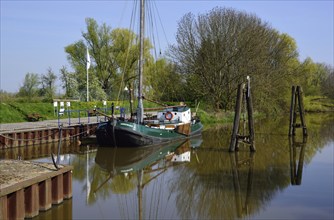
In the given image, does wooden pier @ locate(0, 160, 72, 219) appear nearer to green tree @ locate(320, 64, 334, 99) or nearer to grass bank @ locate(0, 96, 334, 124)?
grass bank @ locate(0, 96, 334, 124)

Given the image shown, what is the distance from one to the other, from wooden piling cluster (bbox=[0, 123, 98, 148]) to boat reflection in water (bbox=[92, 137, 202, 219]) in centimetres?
339

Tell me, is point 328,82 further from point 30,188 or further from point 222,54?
point 30,188

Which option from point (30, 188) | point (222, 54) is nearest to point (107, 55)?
point (222, 54)

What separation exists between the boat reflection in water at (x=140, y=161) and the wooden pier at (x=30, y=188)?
7.23ft

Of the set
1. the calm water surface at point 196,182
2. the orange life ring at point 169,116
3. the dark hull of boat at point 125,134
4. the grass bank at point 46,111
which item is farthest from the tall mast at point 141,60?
the grass bank at point 46,111

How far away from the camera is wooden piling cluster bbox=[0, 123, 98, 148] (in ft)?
71.8

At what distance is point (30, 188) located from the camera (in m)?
10.6

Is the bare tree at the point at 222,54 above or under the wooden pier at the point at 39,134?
above

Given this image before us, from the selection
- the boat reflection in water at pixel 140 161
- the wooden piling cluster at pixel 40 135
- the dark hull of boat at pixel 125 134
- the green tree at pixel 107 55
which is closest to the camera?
the boat reflection in water at pixel 140 161

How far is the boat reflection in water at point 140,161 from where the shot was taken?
15898mm

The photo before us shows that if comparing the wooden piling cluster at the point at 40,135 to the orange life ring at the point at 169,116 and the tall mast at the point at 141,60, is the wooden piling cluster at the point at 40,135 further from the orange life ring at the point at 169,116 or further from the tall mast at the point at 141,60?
the orange life ring at the point at 169,116

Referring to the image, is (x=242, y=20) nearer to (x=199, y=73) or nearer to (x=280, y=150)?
(x=199, y=73)

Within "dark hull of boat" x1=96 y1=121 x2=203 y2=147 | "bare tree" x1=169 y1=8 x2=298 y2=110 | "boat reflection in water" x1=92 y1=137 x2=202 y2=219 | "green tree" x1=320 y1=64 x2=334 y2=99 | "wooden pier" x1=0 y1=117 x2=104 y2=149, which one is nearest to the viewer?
"boat reflection in water" x1=92 y1=137 x2=202 y2=219

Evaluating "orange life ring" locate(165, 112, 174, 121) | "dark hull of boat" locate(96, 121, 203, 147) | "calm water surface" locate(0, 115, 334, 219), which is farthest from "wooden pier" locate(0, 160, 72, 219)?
"orange life ring" locate(165, 112, 174, 121)
